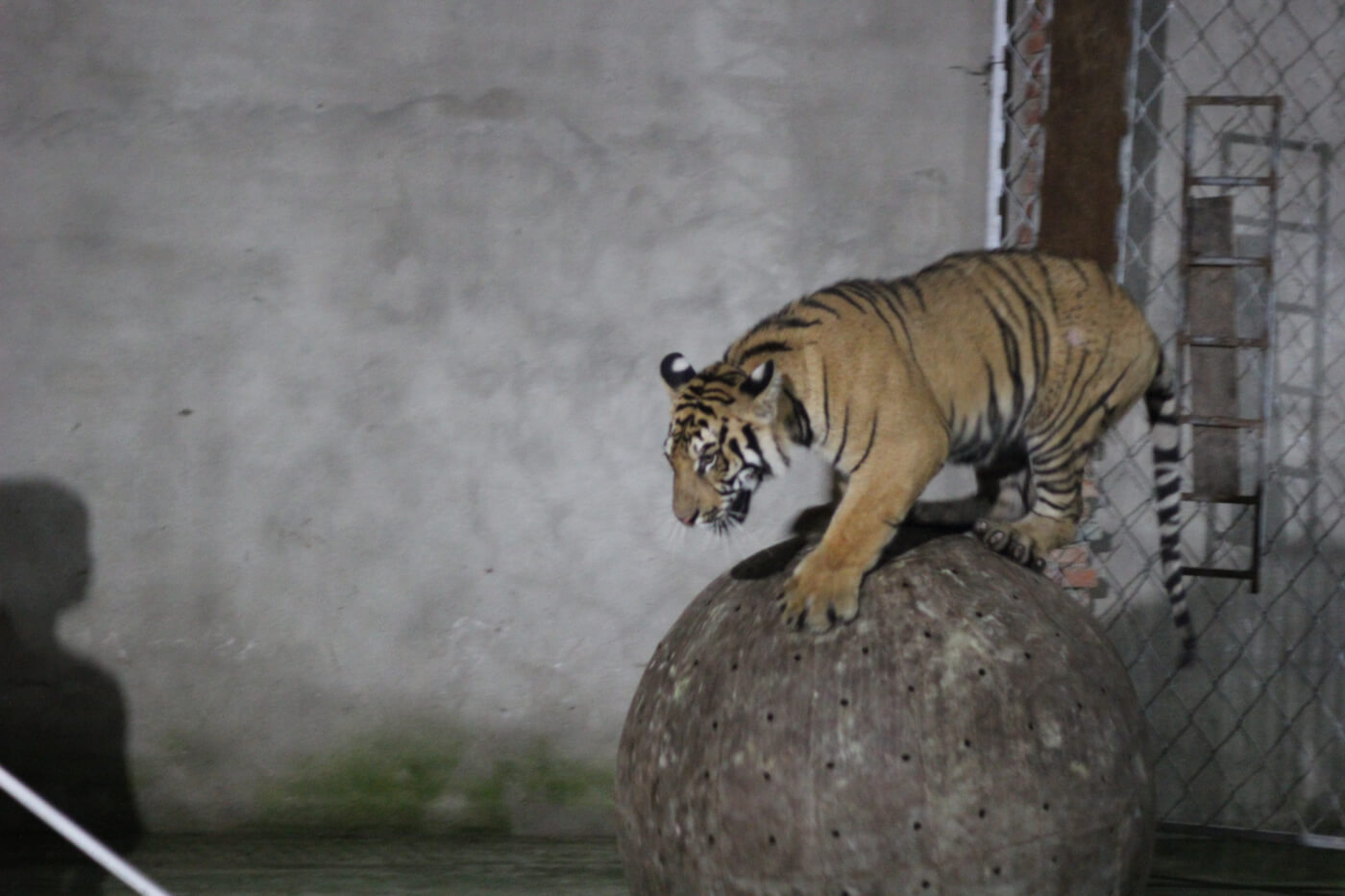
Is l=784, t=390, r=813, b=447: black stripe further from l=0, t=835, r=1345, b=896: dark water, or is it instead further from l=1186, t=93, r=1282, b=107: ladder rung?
l=1186, t=93, r=1282, b=107: ladder rung

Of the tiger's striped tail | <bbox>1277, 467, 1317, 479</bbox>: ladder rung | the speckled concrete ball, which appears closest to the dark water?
the tiger's striped tail

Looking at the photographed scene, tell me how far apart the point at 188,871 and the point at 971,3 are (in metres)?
3.89

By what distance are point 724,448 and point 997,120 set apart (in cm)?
242

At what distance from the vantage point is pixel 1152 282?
4.48 meters

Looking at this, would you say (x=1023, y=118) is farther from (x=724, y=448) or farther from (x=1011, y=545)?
(x=724, y=448)

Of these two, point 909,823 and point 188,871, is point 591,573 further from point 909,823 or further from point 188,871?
point 909,823

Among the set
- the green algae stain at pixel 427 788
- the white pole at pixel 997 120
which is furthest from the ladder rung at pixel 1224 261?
the green algae stain at pixel 427 788

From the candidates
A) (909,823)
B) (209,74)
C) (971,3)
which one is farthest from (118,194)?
(909,823)

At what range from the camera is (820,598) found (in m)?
2.42

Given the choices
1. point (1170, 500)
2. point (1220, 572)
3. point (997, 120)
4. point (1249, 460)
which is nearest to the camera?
point (1170, 500)

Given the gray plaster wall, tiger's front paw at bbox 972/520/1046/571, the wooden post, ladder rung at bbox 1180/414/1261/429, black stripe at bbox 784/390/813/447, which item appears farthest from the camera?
the gray plaster wall

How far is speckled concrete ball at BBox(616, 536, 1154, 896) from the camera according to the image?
2.23m

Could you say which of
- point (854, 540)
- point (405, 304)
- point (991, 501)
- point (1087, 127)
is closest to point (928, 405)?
point (854, 540)

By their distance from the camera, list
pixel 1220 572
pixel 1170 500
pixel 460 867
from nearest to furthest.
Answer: pixel 1170 500, pixel 460 867, pixel 1220 572
